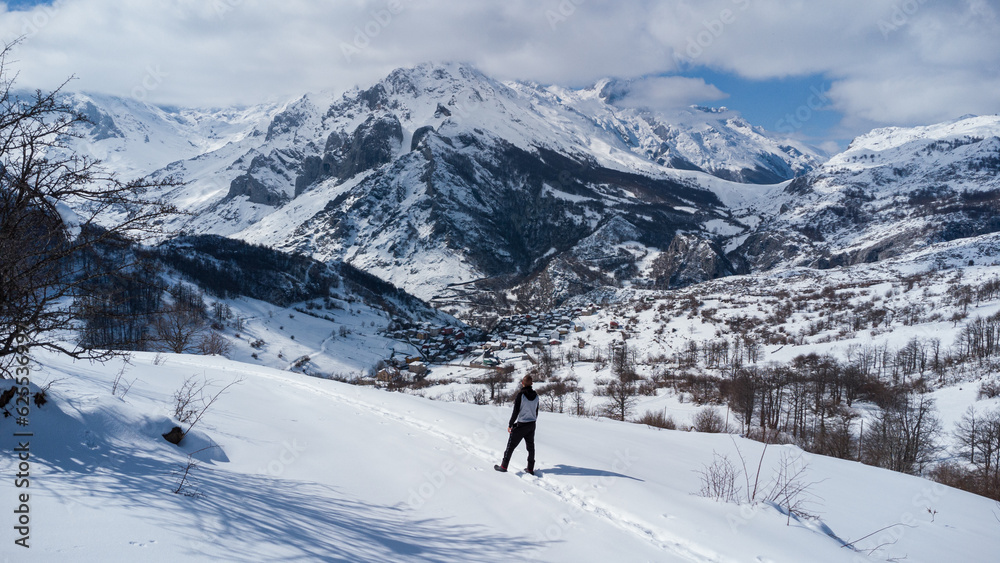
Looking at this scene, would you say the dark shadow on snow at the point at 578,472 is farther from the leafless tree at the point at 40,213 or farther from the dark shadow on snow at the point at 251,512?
the leafless tree at the point at 40,213

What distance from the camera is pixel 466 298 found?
17912 cm

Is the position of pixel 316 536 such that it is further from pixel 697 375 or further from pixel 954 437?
pixel 697 375

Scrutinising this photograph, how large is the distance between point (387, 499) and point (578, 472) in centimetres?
358

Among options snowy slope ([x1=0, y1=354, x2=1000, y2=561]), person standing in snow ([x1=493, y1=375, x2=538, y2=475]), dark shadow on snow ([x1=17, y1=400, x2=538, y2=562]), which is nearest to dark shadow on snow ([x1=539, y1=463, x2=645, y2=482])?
snowy slope ([x1=0, y1=354, x2=1000, y2=561])

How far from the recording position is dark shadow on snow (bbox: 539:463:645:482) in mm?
7725

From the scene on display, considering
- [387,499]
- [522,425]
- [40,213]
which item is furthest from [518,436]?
[40,213]

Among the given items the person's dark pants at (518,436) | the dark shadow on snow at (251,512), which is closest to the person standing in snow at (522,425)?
the person's dark pants at (518,436)

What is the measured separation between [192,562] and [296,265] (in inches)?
6332

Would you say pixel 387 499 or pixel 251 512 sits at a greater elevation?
pixel 251 512

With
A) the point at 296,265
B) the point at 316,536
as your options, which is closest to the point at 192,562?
the point at 316,536

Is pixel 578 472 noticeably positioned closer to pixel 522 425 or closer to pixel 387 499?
pixel 522 425

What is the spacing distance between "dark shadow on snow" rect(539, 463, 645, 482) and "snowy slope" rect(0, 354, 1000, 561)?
6cm

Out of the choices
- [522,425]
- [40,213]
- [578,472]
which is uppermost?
[40,213]

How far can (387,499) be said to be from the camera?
593cm
